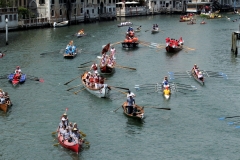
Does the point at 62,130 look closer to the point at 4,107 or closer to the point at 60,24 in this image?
the point at 4,107

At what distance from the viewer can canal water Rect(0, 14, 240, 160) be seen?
3098cm

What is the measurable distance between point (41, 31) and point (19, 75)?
4699 cm

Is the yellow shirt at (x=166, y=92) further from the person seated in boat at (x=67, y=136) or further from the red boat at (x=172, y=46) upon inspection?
the red boat at (x=172, y=46)

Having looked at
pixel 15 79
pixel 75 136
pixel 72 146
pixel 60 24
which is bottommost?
pixel 72 146

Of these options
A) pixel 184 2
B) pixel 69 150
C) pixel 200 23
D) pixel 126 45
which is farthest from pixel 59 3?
pixel 69 150

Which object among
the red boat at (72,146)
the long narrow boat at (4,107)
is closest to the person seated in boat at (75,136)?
the red boat at (72,146)

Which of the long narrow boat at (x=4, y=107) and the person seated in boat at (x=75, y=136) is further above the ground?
the long narrow boat at (x=4, y=107)

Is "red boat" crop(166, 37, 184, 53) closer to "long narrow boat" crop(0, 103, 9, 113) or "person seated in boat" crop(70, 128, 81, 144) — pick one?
"long narrow boat" crop(0, 103, 9, 113)

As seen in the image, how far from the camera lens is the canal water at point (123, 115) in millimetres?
30984

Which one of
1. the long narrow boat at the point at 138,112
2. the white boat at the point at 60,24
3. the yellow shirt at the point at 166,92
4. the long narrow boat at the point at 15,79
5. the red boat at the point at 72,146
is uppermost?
the white boat at the point at 60,24

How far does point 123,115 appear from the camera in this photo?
122ft

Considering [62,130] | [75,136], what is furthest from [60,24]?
[75,136]

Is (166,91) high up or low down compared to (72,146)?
up

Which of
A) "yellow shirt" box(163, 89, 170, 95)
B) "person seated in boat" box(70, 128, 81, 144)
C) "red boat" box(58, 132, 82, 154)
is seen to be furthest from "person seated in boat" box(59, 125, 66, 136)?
"yellow shirt" box(163, 89, 170, 95)
